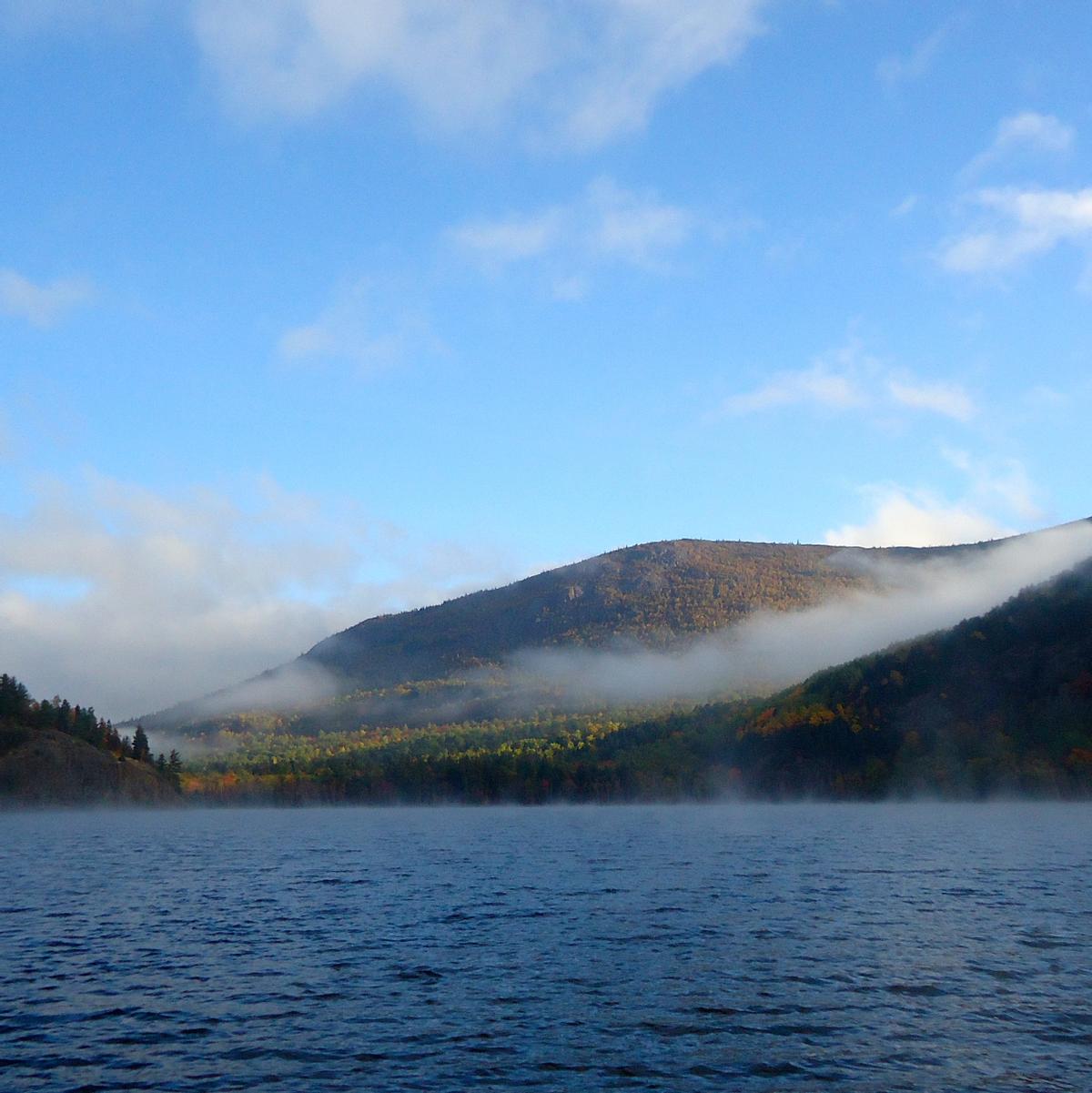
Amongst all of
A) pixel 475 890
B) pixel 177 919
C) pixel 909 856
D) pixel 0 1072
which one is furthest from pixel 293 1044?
pixel 909 856

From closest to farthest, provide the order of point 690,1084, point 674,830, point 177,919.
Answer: point 690,1084, point 177,919, point 674,830

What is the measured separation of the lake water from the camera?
37.6 m

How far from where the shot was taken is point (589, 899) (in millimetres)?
84312

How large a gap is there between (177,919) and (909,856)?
83085mm

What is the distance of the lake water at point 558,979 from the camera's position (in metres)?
37.6

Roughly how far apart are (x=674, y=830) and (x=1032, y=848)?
6817 cm

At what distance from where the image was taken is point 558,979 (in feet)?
173

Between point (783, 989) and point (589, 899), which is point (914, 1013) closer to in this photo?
point (783, 989)

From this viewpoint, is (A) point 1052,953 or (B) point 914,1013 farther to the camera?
(A) point 1052,953

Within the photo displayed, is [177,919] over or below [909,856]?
over

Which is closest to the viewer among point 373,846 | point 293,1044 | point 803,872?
point 293,1044

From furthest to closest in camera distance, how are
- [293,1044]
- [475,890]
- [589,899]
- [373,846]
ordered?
[373,846]
[475,890]
[589,899]
[293,1044]

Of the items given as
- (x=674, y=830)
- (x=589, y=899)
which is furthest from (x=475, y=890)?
(x=674, y=830)

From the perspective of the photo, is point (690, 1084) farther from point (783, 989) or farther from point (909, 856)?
point (909, 856)
